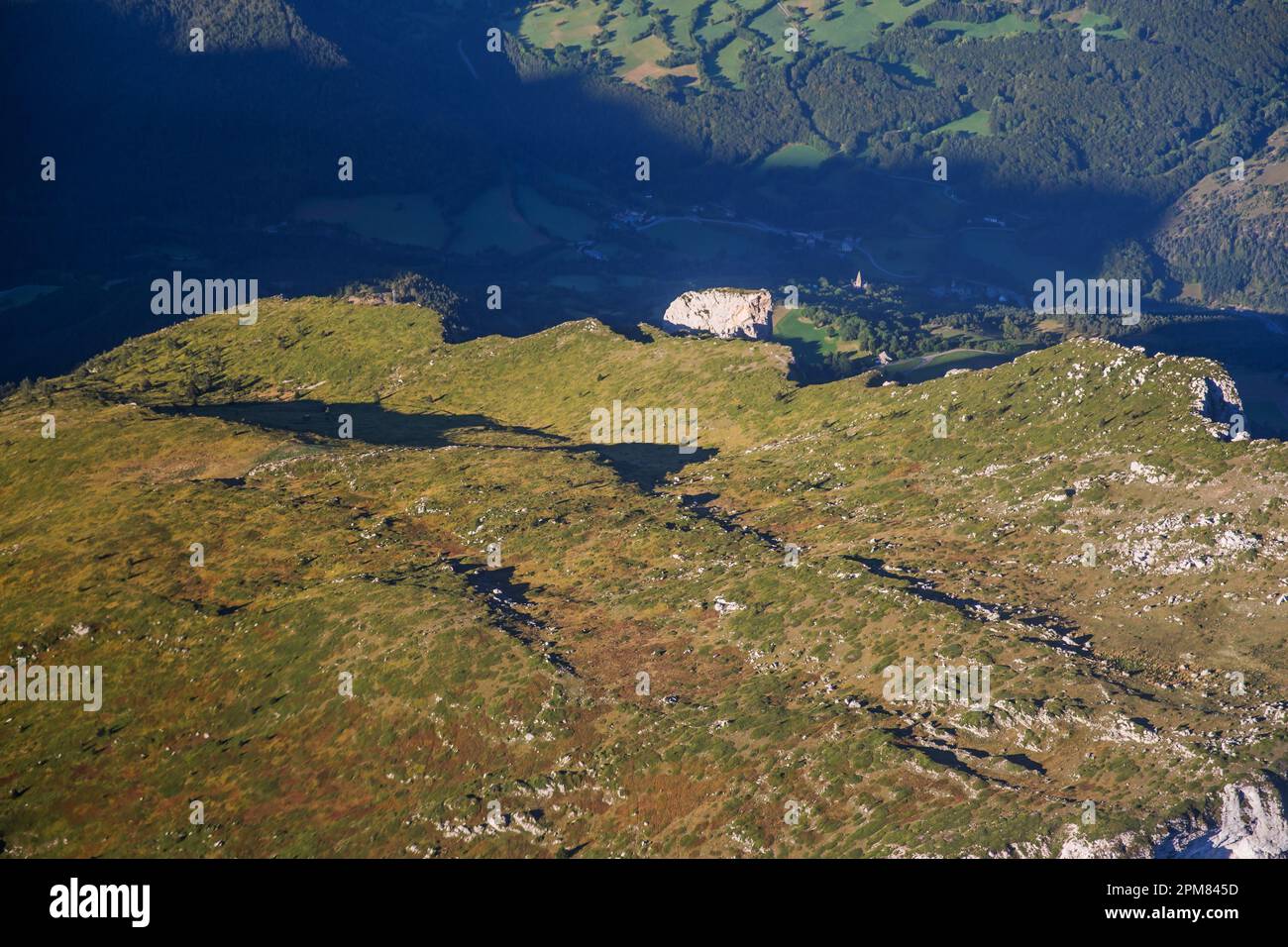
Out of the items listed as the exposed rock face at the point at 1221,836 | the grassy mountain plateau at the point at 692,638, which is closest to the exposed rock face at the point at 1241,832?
the exposed rock face at the point at 1221,836

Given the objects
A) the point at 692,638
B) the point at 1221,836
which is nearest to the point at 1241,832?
the point at 1221,836

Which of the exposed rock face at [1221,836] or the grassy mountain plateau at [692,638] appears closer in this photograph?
the exposed rock face at [1221,836]

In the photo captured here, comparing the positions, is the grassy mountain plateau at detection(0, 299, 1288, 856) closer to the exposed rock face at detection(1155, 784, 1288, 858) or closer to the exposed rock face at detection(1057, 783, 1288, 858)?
the exposed rock face at detection(1057, 783, 1288, 858)

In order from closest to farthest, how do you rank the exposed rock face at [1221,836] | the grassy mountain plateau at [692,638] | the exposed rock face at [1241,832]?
the exposed rock face at [1221,836]
the exposed rock face at [1241,832]
the grassy mountain plateau at [692,638]

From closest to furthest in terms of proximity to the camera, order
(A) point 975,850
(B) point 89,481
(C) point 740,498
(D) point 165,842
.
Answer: (A) point 975,850
(D) point 165,842
(C) point 740,498
(B) point 89,481

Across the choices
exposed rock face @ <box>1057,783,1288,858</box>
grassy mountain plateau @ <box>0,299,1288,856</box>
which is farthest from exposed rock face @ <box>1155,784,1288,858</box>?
grassy mountain plateau @ <box>0,299,1288,856</box>

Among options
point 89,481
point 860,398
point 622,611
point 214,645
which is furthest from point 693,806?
point 89,481

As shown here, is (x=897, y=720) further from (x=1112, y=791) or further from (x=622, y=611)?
(x=622, y=611)

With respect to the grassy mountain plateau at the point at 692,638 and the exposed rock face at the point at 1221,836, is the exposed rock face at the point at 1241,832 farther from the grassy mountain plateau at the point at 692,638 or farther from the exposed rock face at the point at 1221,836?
the grassy mountain plateau at the point at 692,638

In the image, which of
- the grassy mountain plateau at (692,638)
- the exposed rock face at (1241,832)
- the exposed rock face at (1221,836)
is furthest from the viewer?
the grassy mountain plateau at (692,638)
